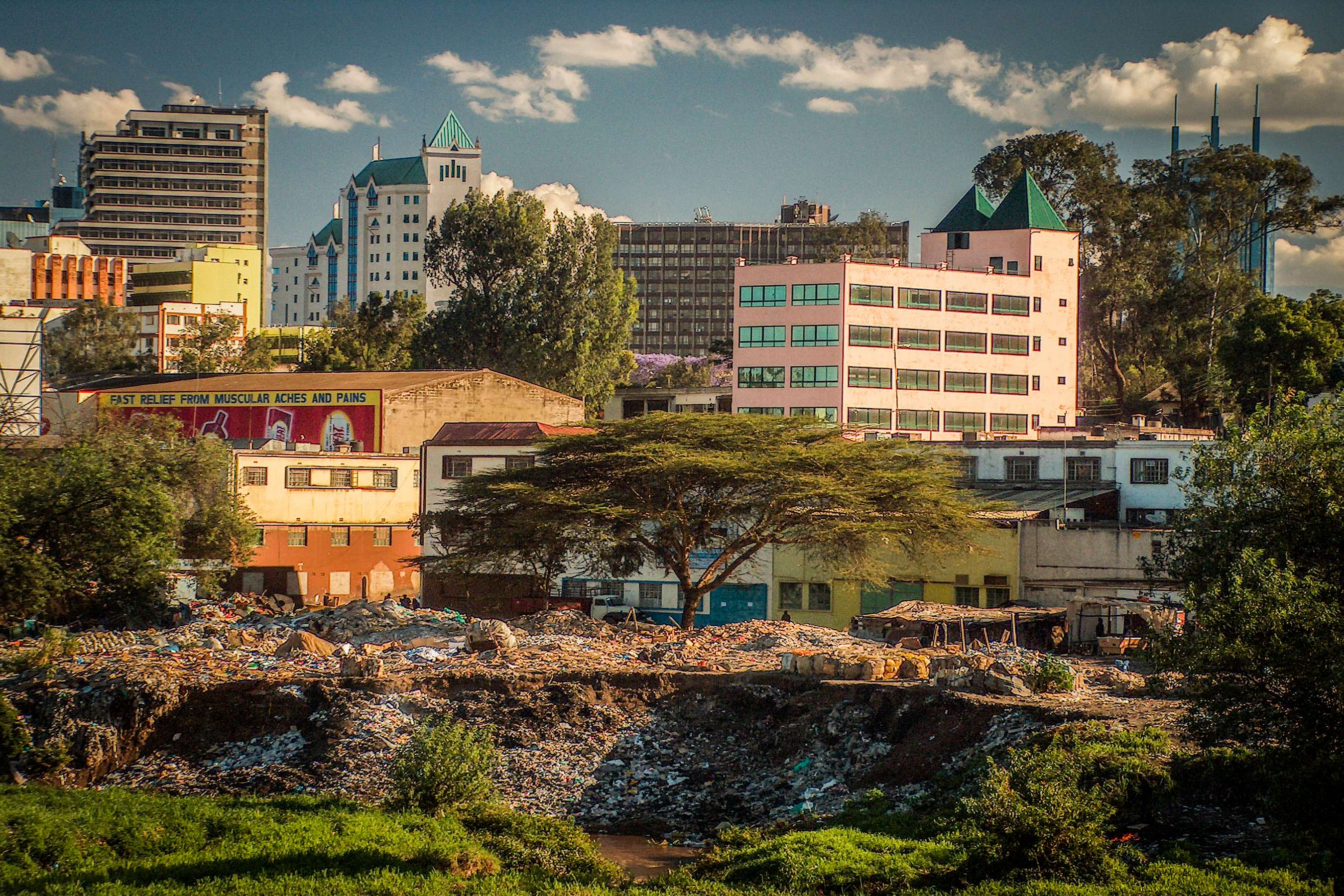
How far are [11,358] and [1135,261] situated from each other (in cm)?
4995

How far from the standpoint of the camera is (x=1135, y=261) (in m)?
66.8

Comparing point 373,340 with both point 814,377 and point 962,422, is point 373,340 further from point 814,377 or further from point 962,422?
point 962,422

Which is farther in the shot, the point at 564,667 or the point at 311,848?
the point at 564,667

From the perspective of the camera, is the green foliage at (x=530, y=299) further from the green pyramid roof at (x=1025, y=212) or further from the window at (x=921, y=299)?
the green pyramid roof at (x=1025, y=212)

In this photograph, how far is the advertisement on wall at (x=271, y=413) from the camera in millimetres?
53812

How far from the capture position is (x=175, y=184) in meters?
150

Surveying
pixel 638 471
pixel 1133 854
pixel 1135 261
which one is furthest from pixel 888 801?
pixel 1135 261

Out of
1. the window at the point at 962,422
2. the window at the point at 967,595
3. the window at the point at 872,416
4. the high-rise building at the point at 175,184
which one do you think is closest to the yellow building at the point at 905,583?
the window at the point at 967,595

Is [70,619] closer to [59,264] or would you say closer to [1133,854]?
[1133,854]

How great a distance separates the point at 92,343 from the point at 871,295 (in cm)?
5466

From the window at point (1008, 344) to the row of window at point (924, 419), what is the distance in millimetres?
2824

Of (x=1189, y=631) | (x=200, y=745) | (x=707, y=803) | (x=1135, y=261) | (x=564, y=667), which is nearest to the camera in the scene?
(x=1189, y=631)

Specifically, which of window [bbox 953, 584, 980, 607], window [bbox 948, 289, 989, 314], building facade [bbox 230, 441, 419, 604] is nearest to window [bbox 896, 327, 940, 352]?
window [bbox 948, 289, 989, 314]

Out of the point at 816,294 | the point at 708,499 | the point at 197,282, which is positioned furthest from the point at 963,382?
the point at 197,282
